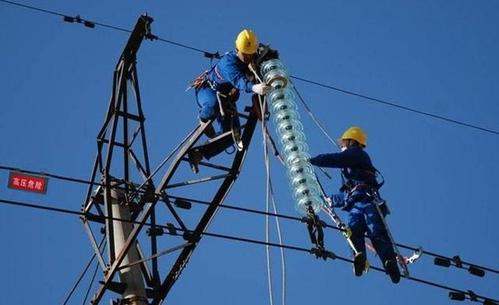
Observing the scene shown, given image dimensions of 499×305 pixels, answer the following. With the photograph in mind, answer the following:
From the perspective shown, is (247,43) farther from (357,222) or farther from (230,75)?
(357,222)

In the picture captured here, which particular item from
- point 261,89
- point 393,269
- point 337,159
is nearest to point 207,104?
point 261,89

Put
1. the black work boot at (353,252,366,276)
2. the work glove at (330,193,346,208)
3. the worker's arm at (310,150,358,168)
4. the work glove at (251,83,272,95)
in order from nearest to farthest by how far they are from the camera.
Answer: the work glove at (251,83,272,95) → the black work boot at (353,252,366,276) → the worker's arm at (310,150,358,168) → the work glove at (330,193,346,208)

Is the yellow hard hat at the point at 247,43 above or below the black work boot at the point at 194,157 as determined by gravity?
above

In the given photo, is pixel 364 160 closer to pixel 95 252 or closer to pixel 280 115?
pixel 280 115

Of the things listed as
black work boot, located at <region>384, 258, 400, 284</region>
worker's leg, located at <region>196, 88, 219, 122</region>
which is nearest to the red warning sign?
worker's leg, located at <region>196, 88, 219, 122</region>

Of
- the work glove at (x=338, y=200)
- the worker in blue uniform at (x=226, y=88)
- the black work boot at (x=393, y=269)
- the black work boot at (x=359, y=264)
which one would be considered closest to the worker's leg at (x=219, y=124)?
the worker in blue uniform at (x=226, y=88)

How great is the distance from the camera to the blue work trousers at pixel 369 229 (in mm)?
12312

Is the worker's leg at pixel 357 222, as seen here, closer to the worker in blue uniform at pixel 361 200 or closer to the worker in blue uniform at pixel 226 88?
the worker in blue uniform at pixel 361 200

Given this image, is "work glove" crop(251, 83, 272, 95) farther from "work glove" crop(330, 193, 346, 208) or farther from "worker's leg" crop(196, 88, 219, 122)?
"work glove" crop(330, 193, 346, 208)

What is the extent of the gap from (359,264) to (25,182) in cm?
452

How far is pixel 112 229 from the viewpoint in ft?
38.2

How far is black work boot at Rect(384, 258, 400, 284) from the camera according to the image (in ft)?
39.8

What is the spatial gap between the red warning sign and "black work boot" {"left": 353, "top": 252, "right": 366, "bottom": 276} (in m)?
4.22

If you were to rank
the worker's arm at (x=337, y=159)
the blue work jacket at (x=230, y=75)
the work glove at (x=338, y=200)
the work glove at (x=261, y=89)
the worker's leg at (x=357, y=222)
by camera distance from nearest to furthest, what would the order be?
1. the work glove at (x=261, y=89)
2. the blue work jacket at (x=230, y=75)
3. the worker's arm at (x=337, y=159)
4. the worker's leg at (x=357, y=222)
5. the work glove at (x=338, y=200)
